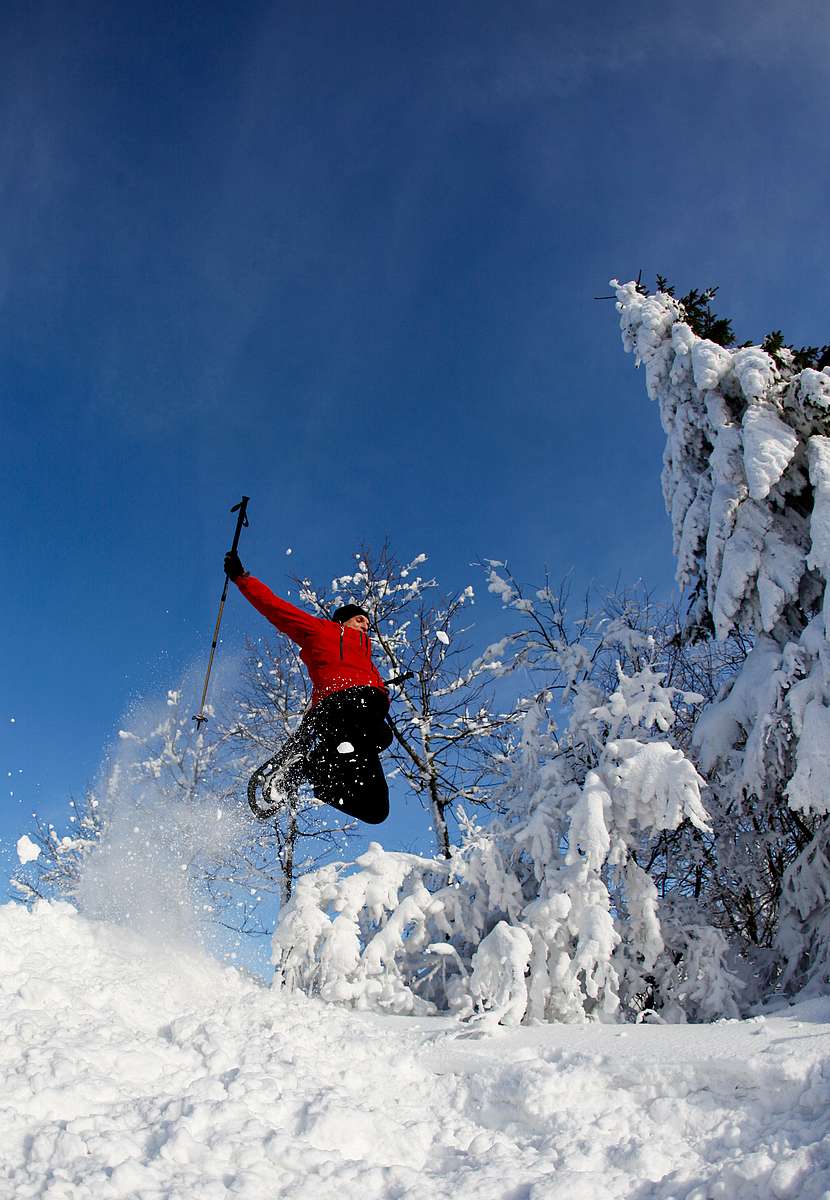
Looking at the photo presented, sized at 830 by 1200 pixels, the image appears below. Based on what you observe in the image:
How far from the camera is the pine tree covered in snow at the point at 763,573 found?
717cm

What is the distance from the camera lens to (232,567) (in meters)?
8.02

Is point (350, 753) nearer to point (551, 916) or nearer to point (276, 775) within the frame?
point (276, 775)

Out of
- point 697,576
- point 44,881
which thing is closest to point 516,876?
point 697,576

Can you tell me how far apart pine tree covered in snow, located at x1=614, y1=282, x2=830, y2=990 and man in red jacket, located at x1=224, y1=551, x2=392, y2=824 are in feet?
11.1

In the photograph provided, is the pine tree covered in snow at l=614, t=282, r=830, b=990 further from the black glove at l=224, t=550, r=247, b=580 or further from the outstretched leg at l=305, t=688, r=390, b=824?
the black glove at l=224, t=550, r=247, b=580

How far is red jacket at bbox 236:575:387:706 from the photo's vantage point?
7.54 m

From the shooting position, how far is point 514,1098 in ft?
13.7

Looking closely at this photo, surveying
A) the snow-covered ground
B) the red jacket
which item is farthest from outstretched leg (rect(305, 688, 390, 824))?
the snow-covered ground

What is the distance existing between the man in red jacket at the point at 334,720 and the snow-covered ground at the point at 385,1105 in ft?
7.07

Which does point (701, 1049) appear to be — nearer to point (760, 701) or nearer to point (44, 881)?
point (760, 701)

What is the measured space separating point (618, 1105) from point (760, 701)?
430 cm

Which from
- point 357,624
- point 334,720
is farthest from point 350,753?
point 357,624

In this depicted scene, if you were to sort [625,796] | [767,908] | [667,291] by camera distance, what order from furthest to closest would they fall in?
[767,908] < [667,291] < [625,796]

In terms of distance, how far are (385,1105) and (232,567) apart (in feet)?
17.3
